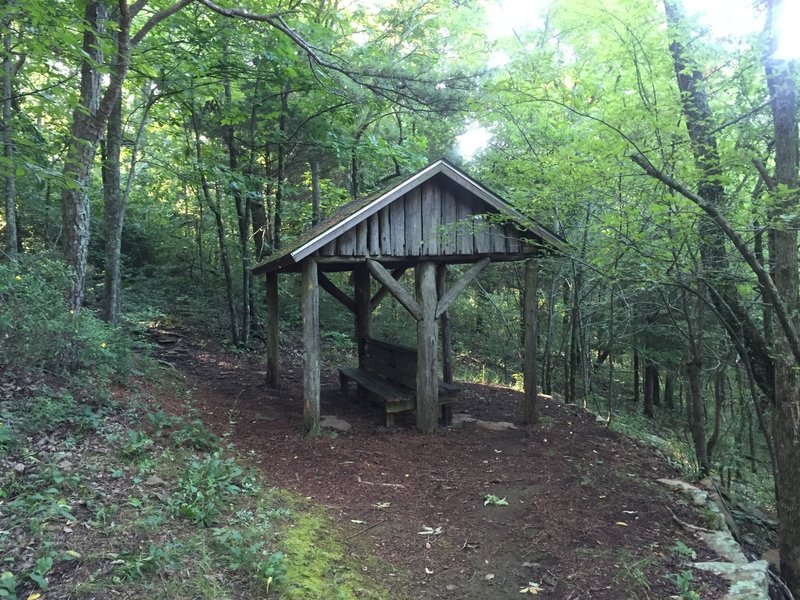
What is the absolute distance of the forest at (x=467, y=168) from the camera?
175 inches

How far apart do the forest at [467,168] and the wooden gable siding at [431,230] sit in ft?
2.44

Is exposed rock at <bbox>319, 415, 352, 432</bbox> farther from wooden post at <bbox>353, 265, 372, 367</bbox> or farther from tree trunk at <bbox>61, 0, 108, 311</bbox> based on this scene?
tree trunk at <bbox>61, 0, 108, 311</bbox>

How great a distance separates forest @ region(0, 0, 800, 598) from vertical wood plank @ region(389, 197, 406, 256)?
3.37 feet

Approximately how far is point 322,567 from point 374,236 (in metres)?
4.52

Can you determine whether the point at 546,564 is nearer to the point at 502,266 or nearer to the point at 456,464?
the point at 456,464

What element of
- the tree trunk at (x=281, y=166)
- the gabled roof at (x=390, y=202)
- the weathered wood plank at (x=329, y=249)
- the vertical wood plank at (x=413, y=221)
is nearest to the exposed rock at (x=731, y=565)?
the gabled roof at (x=390, y=202)

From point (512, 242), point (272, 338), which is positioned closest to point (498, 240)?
point (512, 242)

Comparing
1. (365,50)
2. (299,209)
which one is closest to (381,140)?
(365,50)

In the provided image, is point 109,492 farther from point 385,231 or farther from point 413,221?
point 413,221

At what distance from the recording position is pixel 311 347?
6.85 meters

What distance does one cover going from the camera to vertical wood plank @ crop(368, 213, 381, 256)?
6.89m

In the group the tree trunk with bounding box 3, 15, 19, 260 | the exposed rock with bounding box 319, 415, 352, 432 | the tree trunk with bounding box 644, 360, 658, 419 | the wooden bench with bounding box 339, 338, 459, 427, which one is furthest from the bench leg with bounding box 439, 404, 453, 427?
the tree trunk with bounding box 644, 360, 658, 419

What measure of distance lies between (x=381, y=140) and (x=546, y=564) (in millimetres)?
9308

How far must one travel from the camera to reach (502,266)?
548 inches
